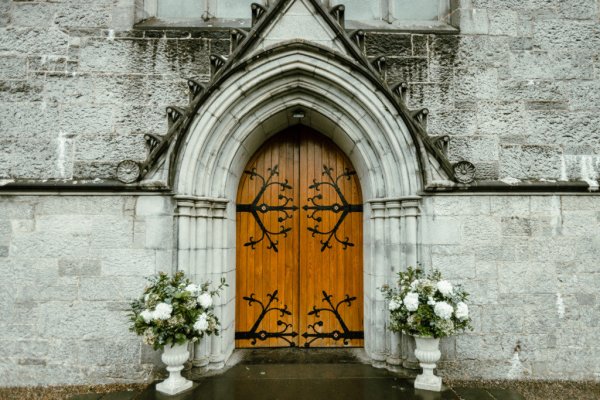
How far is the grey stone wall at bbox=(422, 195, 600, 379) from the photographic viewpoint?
12.6ft

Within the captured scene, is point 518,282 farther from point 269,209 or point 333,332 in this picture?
point 269,209

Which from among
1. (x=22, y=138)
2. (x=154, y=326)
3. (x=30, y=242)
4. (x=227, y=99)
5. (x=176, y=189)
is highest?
(x=227, y=99)

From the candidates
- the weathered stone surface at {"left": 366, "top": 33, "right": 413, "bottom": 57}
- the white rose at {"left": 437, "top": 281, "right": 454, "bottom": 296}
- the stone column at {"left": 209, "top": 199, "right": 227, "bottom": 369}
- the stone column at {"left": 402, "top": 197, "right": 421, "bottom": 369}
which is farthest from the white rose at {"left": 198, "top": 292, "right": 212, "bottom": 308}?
the weathered stone surface at {"left": 366, "top": 33, "right": 413, "bottom": 57}

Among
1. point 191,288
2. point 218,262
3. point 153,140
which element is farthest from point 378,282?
point 153,140

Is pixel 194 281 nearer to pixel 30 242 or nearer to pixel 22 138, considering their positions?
pixel 30 242

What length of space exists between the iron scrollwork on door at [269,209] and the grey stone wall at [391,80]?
1241mm

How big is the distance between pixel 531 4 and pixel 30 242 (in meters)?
5.71

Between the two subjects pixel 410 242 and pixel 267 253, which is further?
pixel 267 253

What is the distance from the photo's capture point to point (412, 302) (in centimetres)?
337

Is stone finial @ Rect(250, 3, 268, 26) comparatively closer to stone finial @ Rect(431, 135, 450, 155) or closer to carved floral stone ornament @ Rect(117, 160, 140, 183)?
carved floral stone ornament @ Rect(117, 160, 140, 183)

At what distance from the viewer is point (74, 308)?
12.5 feet

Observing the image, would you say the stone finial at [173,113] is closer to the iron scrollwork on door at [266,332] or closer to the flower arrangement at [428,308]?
the iron scrollwork on door at [266,332]

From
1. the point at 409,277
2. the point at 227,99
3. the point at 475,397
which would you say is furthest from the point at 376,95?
the point at 475,397

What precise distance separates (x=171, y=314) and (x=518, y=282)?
3316 millimetres
